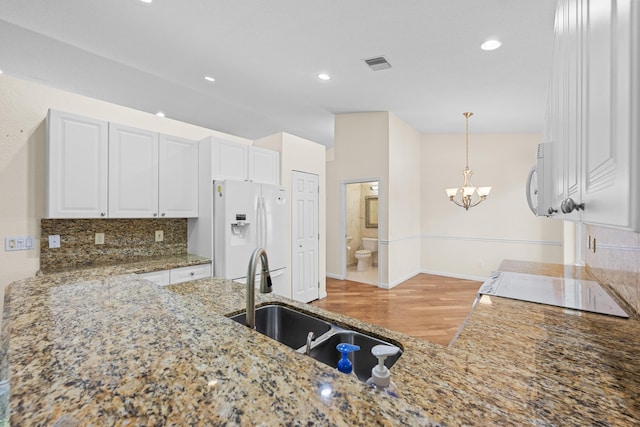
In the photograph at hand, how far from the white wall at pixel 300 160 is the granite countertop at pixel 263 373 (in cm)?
271

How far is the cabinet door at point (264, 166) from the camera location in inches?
131

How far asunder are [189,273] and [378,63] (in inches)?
119

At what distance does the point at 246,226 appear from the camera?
309 centimetres

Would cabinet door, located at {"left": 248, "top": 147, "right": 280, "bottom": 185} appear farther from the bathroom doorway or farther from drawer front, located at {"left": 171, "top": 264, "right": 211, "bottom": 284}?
the bathroom doorway

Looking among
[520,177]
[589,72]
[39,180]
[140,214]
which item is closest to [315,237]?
[140,214]

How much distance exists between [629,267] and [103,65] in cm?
489

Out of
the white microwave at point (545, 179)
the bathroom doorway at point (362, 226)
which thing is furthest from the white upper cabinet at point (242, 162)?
the bathroom doorway at point (362, 226)

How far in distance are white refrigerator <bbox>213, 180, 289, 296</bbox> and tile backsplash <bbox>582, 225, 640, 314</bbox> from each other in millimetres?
2690

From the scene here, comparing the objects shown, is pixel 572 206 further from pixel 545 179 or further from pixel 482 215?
pixel 482 215

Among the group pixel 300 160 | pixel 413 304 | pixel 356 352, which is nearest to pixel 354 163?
pixel 300 160

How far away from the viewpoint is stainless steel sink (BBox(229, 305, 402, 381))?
110 cm

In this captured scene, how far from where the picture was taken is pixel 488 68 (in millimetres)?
3145

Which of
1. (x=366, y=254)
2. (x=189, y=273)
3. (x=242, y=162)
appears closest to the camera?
(x=189, y=273)

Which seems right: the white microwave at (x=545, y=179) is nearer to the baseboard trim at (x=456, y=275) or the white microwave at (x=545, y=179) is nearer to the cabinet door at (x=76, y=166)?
the cabinet door at (x=76, y=166)
